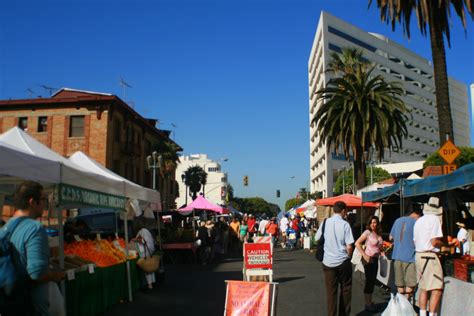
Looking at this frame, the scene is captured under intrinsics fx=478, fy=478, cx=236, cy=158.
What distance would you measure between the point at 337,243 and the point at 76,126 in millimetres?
38074

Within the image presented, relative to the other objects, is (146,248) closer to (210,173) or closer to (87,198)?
(87,198)

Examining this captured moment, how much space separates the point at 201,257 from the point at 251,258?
338 inches

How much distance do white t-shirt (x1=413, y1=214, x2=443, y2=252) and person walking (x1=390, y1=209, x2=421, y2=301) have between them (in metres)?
0.40

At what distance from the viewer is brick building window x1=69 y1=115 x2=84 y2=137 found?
41.9 metres

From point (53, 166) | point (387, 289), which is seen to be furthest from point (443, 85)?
point (53, 166)

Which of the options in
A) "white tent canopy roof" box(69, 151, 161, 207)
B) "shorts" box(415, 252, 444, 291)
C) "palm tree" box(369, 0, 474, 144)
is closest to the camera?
"shorts" box(415, 252, 444, 291)

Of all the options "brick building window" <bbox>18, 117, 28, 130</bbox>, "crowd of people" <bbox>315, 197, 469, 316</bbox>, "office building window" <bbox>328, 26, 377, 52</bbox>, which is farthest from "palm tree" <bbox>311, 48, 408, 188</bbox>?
"office building window" <bbox>328, 26, 377, 52</bbox>

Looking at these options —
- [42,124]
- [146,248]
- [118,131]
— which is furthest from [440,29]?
[42,124]

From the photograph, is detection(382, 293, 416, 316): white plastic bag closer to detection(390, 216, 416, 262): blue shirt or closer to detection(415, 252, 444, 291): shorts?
detection(415, 252, 444, 291): shorts

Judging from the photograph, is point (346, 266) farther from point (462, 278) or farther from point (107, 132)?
point (107, 132)

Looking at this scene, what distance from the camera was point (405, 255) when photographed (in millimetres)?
8336

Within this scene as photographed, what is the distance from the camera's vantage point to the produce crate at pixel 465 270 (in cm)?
720

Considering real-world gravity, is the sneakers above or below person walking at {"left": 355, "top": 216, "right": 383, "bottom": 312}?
below

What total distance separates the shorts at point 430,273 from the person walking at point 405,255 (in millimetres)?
400
